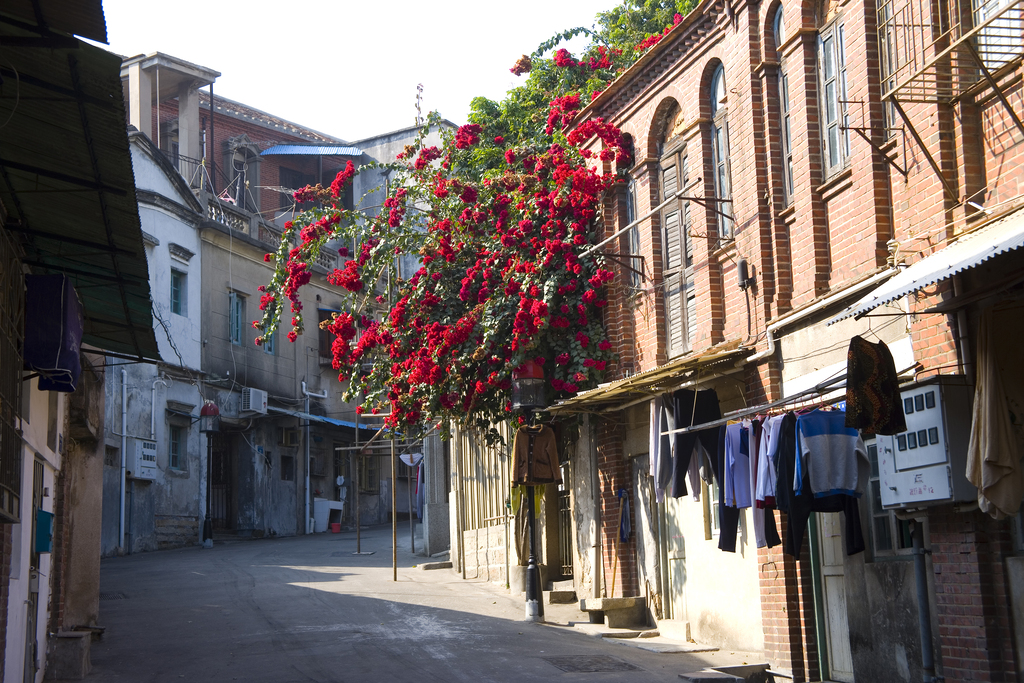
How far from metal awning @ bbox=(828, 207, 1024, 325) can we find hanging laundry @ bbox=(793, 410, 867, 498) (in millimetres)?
1298

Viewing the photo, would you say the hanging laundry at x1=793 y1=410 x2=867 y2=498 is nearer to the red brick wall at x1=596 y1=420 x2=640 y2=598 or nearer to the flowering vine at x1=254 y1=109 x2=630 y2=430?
the flowering vine at x1=254 y1=109 x2=630 y2=430

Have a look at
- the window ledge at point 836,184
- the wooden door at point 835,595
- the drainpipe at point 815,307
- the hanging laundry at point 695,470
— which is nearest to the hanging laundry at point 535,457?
the hanging laundry at point 695,470

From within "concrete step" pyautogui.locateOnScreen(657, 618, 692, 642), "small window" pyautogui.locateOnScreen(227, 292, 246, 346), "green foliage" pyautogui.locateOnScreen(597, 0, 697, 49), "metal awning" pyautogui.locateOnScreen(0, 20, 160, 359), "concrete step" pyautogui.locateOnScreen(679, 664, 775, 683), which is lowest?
"concrete step" pyautogui.locateOnScreen(679, 664, 775, 683)

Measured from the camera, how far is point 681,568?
14.6m

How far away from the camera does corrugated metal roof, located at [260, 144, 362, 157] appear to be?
37.8 m

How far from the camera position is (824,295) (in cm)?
1106

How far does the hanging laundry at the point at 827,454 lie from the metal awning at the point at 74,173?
609 centimetres

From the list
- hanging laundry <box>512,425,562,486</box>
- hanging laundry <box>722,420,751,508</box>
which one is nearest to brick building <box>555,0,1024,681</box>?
hanging laundry <box>722,420,751,508</box>

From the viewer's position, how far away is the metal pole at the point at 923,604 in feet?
29.2

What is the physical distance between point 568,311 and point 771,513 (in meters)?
6.19

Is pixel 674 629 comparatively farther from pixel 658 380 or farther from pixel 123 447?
pixel 123 447

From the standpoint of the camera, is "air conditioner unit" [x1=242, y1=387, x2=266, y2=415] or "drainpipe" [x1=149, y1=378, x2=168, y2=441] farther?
"air conditioner unit" [x1=242, y1=387, x2=266, y2=415]

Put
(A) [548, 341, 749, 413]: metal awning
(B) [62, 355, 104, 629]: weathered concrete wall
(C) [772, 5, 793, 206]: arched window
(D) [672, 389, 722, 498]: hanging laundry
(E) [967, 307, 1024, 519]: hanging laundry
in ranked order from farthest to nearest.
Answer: (B) [62, 355, 104, 629]: weathered concrete wall < (D) [672, 389, 722, 498]: hanging laundry < (A) [548, 341, 749, 413]: metal awning < (C) [772, 5, 793, 206]: arched window < (E) [967, 307, 1024, 519]: hanging laundry

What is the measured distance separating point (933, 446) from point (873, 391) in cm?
63
